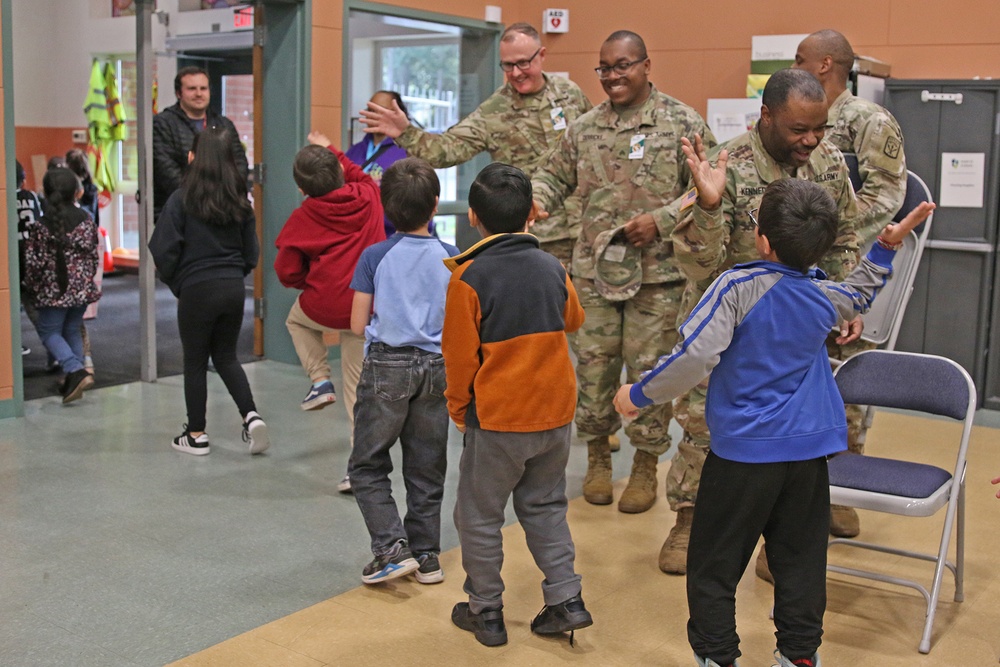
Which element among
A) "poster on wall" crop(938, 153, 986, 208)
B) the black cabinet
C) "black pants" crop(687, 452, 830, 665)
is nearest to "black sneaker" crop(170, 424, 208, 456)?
"black pants" crop(687, 452, 830, 665)

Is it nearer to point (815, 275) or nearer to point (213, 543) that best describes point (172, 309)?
point (213, 543)

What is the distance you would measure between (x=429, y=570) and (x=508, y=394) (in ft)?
2.98

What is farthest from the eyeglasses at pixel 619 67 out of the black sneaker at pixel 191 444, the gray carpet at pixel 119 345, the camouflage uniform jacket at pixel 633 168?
the gray carpet at pixel 119 345

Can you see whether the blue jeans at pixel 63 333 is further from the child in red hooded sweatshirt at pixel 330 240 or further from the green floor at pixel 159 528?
the child in red hooded sweatshirt at pixel 330 240

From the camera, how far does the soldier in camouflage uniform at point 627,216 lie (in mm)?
4031

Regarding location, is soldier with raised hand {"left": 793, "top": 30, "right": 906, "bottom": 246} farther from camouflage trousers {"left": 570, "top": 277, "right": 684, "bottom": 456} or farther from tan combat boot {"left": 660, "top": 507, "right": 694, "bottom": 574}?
tan combat boot {"left": 660, "top": 507, "right": 694, "bottom": 574}

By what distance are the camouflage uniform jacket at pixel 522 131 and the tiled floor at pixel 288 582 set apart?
1394 mm

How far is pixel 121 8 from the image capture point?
10.9 meters

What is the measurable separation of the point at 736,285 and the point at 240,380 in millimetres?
2970

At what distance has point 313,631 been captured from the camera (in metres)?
3.09

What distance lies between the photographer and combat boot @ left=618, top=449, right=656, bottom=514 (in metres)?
4.25

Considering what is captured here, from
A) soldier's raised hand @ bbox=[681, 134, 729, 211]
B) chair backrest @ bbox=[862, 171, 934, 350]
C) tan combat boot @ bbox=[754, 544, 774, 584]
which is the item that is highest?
soldier's raised hand @ bbox=[681, 134, 729, 211]

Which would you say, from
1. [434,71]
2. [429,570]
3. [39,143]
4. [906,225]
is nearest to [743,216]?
[906,225]

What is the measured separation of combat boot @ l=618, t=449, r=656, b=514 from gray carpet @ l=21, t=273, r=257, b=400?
3.44 metres
